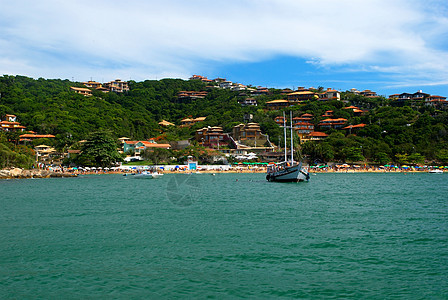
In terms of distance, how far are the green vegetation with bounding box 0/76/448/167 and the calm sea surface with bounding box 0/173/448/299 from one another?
41671mm

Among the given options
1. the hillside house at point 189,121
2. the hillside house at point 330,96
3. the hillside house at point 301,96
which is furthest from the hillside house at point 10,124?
the hillside house at point 330,96

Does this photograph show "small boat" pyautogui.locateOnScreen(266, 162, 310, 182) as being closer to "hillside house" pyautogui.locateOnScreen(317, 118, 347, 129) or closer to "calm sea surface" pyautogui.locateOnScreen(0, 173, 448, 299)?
"calm sea surface" pyautogui.locateOnScreen(0, 173, 448, 299)

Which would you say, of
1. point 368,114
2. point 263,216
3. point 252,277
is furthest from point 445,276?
point 368,114

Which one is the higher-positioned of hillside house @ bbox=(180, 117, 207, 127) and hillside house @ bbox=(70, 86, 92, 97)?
hillside house @ bbox=(70, 86, 92, 97)

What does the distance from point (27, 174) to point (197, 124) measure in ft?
141

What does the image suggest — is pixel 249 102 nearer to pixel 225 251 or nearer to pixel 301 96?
pixel 301 96

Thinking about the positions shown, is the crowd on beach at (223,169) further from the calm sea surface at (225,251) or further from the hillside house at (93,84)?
the hillside house at (93,84)

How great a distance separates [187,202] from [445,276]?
1850 centimetres

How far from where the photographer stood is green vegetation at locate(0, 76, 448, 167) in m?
65.6

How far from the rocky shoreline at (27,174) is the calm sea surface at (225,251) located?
33.1 meters

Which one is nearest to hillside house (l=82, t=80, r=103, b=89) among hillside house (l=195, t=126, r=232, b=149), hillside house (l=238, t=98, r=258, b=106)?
hillside house (l=238, t=98, r=258, b=106)

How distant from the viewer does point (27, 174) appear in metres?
55.1

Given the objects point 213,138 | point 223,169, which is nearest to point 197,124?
point 213,138

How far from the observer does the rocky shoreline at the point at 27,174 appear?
53344 mm
